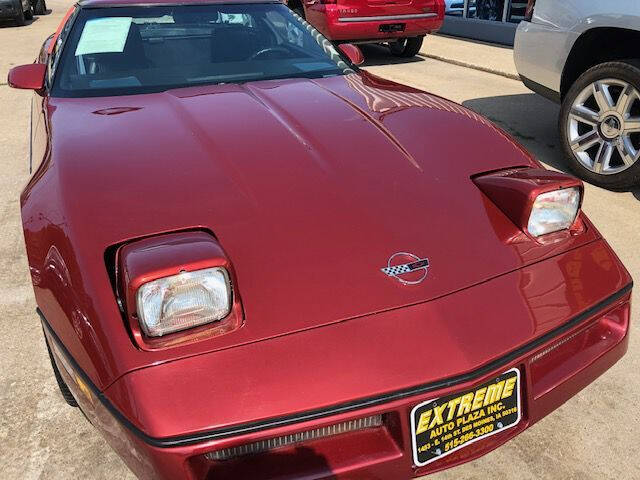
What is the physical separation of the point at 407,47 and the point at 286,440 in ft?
26.1

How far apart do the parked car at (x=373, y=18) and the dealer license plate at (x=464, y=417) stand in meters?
6.60

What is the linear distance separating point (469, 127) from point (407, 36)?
604 centimetres

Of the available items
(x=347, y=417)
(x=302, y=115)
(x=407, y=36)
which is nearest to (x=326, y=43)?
(x=302, y=115)

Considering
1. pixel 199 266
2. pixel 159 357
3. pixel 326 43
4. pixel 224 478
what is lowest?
pixel 224 478

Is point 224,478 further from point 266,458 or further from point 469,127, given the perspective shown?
point 469,127

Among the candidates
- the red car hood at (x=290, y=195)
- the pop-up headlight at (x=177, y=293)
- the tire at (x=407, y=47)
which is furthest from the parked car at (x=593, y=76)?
the tire at (x=407, y=47)

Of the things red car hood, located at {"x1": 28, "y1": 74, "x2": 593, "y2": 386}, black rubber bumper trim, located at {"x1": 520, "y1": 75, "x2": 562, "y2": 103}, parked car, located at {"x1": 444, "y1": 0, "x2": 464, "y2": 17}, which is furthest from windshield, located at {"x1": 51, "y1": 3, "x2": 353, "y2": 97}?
parked car, located at {"x1": 444, "y1": 0, "x2": 464, "y2": 17}

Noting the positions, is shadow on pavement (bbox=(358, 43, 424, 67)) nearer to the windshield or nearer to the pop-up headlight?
the windshield

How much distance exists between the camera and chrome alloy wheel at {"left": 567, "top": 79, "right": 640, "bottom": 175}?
3566 millimetres

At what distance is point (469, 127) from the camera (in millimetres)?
2246

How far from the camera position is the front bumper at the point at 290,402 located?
1247 millimetres

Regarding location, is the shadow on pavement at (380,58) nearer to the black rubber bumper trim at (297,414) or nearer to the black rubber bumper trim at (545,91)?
the black rubber bumper trim at (545,91)

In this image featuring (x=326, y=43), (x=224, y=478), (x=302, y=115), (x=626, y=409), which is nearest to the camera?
(x=224, y=478)

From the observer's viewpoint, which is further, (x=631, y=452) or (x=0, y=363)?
(x=0, y=363)
